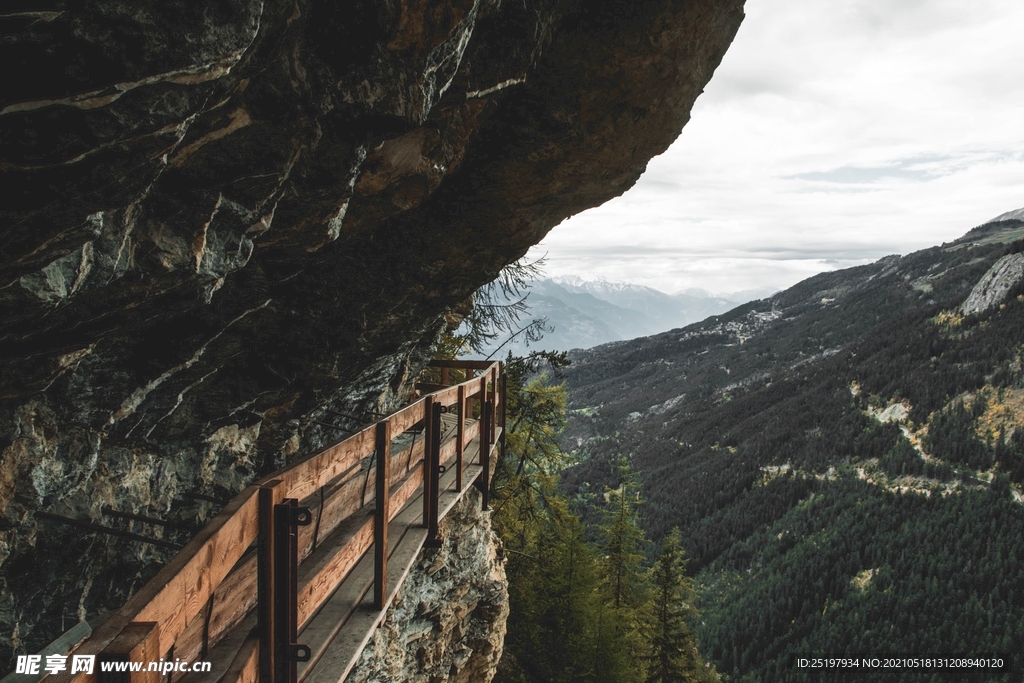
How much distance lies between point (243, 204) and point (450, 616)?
597cm

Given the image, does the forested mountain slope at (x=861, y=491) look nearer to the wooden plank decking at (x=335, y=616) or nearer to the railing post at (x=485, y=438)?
the railing post at (x=485, y=438)

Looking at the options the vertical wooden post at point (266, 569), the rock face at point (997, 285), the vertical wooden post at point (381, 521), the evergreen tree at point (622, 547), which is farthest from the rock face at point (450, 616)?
the rock face at point (997, 285)

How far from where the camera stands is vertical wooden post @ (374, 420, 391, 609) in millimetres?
3785

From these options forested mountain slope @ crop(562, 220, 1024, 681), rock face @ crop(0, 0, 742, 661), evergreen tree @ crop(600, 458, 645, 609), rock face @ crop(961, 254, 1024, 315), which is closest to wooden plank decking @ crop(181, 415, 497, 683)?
rock face @ crop(0, 0, 742, 661)

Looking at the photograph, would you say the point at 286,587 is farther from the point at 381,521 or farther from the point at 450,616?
the point at 450,616

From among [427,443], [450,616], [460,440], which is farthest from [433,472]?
[450,616]

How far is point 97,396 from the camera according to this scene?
450 centimetres

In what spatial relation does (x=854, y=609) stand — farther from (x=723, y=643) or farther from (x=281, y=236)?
(x=281, y=236)

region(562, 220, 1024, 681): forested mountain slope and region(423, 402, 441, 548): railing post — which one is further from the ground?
region(423, 402, 441, 548): railing post

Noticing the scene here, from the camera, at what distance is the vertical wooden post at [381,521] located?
3785 mm

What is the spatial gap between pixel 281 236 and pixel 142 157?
79.2 inches

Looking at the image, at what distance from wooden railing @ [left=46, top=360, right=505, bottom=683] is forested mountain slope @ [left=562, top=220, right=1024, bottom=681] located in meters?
77.4

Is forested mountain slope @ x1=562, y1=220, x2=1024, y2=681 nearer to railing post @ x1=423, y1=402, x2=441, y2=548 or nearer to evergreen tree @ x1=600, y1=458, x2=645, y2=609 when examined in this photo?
evergreen tree @ x1=600, y1=458, x2=645, y2=609

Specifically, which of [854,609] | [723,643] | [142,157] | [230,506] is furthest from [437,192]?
[854,609]
